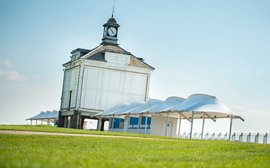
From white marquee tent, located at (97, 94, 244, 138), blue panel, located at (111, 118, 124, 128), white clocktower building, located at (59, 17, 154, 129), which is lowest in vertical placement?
blue panel, located at (111, 118, 124, 128)

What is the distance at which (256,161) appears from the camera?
1717 centimetres

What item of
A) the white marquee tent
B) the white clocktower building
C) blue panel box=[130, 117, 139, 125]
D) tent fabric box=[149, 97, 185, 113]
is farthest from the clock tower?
tent fabric box=[149, 97, 185, 113]

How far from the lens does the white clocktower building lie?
7588 cm

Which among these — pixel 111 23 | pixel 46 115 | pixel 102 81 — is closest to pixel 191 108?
pixel 102 81

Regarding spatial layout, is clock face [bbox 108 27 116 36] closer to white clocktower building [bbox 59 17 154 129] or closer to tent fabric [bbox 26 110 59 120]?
white clocktower building [bbox 59 17 154 129]

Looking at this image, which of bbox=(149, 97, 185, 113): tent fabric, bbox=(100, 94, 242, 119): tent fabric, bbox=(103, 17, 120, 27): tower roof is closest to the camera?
bbox=(100, 94, 242, 119): tent fabric

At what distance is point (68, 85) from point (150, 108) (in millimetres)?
26877

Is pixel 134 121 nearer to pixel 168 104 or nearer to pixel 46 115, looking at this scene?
pixel 168 104

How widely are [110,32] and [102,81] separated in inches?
432

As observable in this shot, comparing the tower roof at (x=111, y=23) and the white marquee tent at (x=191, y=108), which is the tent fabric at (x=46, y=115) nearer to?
the tower roof at (x=111, y=23)

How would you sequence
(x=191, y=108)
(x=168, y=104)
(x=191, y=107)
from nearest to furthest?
(x=191, y=108) → (x=191, y=107) → (x=168, y=104)

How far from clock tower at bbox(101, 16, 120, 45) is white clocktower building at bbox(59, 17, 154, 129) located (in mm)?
2071

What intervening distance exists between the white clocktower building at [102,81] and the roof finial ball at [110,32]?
1964mm

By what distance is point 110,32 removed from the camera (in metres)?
84.3
